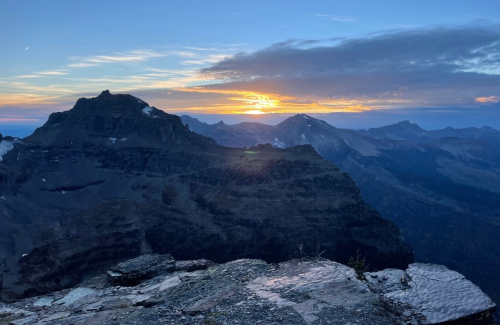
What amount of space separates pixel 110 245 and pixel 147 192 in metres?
55.9

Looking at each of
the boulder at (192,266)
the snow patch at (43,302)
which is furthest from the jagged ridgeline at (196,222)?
the snow patch at (43,302)

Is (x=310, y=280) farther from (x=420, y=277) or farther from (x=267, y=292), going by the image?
(x=420, y=277)

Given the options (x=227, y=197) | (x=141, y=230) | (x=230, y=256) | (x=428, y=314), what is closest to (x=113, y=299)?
(x=428, y=314)

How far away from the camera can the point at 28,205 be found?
566ft

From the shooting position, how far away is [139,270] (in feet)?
90.2

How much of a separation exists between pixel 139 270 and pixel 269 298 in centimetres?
1273

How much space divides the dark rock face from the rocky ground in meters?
0.09

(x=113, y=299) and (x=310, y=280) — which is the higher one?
(x=310, y=280)

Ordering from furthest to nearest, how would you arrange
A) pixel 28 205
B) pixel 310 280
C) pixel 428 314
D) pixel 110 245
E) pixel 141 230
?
pixel 28 205, pixel 141 230, pixel 110 245, pixel 310 280, pixel 428 314

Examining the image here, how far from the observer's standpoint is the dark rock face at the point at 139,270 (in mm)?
26961

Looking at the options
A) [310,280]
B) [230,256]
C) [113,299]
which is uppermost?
[310,280]

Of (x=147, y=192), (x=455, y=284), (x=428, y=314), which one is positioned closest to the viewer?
(x=428, y=314)

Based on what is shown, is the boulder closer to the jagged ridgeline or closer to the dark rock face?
the dark rock face

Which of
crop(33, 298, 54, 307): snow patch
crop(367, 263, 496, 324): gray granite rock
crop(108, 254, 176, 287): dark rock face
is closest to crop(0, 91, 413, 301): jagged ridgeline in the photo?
crop(108, 254, 176, 287): dark rock face
